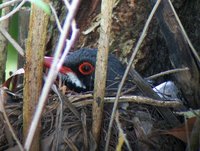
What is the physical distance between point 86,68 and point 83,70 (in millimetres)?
24

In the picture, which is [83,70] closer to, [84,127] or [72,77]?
[72,77]

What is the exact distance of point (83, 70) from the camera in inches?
132

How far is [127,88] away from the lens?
9.78 feet

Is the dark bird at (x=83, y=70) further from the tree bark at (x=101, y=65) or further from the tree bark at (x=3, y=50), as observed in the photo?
the tree bark at (x=101, y=65)

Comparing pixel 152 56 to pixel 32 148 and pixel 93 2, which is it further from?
pixel 32 148

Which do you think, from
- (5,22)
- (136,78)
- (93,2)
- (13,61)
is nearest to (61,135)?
(136,78)

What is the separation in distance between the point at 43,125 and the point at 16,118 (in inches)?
6.3

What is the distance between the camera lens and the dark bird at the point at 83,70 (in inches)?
131

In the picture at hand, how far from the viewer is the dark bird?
10.9 ft

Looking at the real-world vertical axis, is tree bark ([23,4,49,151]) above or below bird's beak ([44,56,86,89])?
above

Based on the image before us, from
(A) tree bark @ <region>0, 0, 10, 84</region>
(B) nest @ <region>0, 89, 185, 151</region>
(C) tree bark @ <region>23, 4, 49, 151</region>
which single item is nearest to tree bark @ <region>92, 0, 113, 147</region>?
(B) nest @ <region>0, 89, 185, 151</region>

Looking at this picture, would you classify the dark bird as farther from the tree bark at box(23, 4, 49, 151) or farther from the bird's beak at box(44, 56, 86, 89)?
the tree bark at box(23, 4, 49, 151)

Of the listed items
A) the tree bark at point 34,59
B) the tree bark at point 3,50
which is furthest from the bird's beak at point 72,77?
the tree bark at point 34,59

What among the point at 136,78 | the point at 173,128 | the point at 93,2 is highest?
the point at 93,2
